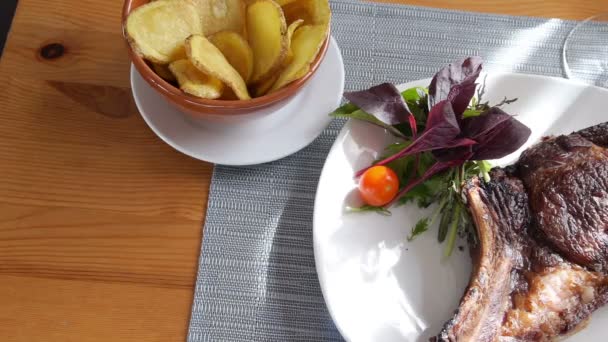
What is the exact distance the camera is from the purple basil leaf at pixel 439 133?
1081 mm

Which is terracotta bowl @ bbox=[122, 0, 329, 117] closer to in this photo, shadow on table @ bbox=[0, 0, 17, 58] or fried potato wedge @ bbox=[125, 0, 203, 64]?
fried potato wedge @ bbox=[125, 0, 203, 64]

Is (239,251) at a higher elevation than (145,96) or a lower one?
lower

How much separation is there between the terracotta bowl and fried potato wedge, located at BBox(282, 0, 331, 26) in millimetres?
41

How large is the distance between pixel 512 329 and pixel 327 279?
32cm

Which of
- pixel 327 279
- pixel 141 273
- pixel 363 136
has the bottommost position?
pixel 141 273

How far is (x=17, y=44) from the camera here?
4.40 feet

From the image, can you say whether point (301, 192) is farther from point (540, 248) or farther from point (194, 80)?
point (540, 248)

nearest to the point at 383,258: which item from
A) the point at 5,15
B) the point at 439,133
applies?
the point at 439,133

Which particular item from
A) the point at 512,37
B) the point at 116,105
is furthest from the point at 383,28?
the point at 116,105

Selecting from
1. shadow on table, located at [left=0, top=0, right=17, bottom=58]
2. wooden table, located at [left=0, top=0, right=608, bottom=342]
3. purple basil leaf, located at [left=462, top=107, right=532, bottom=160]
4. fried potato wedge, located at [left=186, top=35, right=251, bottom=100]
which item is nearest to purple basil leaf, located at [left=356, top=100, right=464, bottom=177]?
purple basil leaf, located at [left=462, top=107, right=532, bottom=160]

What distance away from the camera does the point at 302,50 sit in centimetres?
108

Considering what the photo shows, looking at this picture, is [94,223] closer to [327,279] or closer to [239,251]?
[239,251]

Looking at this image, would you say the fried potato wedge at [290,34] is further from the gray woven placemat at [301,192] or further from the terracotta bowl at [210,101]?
the gray woven placemat at [301,192]

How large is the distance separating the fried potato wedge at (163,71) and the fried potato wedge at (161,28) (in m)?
0.02
